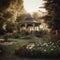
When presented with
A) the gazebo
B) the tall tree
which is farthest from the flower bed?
the gazebo

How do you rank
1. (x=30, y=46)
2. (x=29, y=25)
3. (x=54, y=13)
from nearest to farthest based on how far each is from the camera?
(x=54, y=13) < (x=30, y=46) < (x=29, y=25)

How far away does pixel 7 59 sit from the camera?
13398 mm

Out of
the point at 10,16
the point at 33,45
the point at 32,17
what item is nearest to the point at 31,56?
the point at 33,45

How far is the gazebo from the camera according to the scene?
21.6m

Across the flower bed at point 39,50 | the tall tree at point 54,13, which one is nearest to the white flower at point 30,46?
the flower bed at point 39,50

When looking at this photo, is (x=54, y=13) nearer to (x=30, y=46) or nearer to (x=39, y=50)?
(x=39, y=50)

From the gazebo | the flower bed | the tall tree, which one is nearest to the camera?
the flower bed

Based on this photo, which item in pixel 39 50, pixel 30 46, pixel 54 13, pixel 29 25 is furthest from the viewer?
pixel 29 25

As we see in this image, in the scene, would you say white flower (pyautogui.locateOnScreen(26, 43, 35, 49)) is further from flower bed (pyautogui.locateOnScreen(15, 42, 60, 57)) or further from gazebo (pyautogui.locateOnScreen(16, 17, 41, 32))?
gazebo (pyautogui.locateOnScreen(16, 17, 41, 32))

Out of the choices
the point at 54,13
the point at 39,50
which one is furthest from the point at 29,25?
the point at 39,50

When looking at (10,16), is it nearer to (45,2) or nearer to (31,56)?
(45,2)

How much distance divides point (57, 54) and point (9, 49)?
10.7 ft

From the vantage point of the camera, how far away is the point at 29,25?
23.3m

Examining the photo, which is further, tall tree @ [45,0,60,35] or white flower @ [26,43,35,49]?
white flower @ [26,43,35,49]
